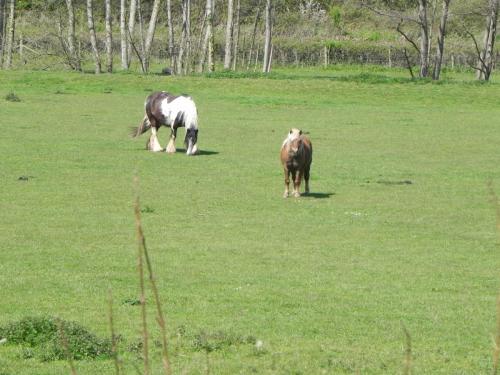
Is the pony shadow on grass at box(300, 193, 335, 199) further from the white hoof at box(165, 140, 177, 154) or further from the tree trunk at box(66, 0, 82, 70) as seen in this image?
the tree trunk at box(66, 0, 82, 70)

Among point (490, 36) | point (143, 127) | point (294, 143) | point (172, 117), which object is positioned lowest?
point (143, 127)

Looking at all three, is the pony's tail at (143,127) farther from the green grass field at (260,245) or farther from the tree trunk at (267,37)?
the tree trunk at (267,37)

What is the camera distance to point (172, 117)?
92.1ft

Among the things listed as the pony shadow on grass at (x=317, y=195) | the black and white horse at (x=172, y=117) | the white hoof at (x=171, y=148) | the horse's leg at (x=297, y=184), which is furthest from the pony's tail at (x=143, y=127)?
the horse's leg at (x=297, y=184)

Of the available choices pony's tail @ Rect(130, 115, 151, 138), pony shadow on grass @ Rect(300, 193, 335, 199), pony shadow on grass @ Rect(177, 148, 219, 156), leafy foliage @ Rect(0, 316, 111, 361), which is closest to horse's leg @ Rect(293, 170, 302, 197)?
pony shadow on grass @ Rect(300, 193, 335, 199)

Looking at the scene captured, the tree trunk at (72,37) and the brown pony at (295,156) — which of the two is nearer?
the brown pony at (295,156)

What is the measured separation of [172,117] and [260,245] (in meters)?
13.7

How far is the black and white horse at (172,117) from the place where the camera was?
2727 cm

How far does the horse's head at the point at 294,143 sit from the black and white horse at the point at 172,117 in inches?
307

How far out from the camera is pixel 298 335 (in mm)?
9727

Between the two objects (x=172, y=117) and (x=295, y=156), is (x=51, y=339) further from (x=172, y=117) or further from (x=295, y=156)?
(x=172, y=117)

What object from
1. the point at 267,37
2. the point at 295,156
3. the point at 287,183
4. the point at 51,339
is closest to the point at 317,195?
the point at 287,183

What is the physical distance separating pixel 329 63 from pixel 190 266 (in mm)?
76562

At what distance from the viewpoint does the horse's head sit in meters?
19.4
